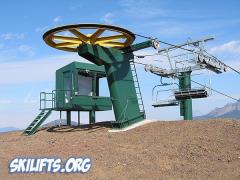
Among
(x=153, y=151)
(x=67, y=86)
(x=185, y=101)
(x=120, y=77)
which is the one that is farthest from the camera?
(x=67, y=86)

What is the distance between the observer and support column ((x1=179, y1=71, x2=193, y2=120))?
2731 cm

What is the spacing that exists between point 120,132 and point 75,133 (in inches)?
121

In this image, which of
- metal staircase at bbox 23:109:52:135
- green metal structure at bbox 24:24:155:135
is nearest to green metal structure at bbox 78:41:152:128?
green metal structure at bbox 24:24:155:135

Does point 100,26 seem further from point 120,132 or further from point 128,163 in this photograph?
point 128,163

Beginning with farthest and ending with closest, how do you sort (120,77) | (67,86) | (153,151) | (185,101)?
(67,86) < (185,101) < (120,77) < (153,151)

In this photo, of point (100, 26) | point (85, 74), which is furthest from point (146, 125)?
point (85, 74)

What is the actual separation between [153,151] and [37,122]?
42.0ft

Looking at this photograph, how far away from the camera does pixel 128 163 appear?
16344 millimetres

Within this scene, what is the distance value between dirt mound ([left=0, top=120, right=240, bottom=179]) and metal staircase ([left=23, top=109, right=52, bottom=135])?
4.58 meters

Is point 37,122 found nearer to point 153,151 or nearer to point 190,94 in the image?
point 190,94

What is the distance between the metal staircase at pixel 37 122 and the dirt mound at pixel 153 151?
15.0ft

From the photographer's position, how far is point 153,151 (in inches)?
683

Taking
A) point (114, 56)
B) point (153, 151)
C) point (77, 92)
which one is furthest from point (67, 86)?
point (153, 151)

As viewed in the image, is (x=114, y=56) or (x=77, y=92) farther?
(x=77, y=92)
